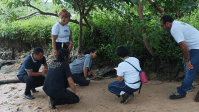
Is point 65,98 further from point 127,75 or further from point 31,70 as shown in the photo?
point 127,75

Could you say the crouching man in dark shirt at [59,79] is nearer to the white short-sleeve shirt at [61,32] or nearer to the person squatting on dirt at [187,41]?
the white short-sleeve shirt at [61,32]

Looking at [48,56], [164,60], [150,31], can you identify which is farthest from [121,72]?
[48,56]

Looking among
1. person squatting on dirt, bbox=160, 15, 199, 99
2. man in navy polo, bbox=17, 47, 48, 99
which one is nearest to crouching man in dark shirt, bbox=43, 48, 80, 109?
man in navy polo, bbox=17, 47, 48, 99

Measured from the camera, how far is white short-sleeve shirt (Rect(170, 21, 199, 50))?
326 cm

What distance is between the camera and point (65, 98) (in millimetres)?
3584

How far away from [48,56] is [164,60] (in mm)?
4533

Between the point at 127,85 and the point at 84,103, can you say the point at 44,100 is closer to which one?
the point at 84,103

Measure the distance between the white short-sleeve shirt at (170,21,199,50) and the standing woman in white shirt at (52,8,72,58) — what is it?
8.13 ft

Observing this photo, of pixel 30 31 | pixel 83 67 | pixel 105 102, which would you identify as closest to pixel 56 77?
pixel 105 102

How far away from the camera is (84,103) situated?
3.82 meters

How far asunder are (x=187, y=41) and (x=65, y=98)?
100.0 inches

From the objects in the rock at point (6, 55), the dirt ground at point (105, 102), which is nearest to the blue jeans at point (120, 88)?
the dirt ground at point (105, 102)

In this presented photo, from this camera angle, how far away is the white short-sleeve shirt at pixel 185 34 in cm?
326

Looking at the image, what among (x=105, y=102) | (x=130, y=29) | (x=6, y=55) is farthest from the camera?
(x=6, y=55)
